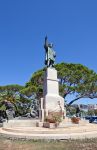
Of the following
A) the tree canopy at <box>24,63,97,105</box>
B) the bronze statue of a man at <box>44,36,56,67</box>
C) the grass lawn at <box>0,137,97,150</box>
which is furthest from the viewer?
the tree canopy at <box>24,63,97,105</box>

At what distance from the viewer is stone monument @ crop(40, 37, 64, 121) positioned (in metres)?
20.3

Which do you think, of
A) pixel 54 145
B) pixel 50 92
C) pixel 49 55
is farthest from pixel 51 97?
pixel 54 145

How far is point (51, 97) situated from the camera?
68.1ft

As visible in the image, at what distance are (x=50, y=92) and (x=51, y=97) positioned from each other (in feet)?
2.22

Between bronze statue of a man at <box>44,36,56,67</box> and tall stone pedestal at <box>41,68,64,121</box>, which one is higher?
bronze statue of a man at <box>44,36,56,67</box>

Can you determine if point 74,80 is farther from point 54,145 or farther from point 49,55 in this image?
point 54,145

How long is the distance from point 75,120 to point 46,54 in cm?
808

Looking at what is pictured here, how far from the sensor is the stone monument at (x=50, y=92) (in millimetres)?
20258

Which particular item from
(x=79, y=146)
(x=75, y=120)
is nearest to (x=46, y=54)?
(x=75, y=120)

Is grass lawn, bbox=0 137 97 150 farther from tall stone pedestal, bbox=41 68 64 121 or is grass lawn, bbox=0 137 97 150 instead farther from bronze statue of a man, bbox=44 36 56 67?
bronze statue of a man, bbox=44 36 56 67

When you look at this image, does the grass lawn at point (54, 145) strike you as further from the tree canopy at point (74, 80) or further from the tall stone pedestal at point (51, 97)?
the tree canopy at point (74, 80)

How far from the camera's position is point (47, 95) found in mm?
20766

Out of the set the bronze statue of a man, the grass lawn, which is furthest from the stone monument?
the grass lawn

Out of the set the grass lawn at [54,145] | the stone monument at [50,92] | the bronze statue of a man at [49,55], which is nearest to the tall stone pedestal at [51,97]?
the stone monument at [50,92]
